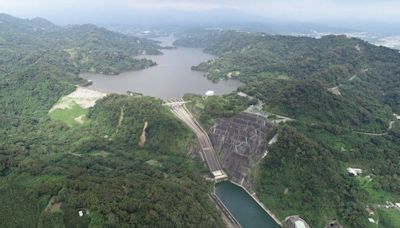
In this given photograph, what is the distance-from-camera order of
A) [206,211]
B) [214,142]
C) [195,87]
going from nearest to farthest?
1. [206,211]
2. [214,142]
3. [195,87]

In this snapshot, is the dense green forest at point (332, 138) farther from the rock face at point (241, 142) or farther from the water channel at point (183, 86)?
the water channel at point (183, 86)

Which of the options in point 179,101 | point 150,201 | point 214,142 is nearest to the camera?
point 150,201

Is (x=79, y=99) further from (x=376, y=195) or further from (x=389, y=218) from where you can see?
(x=389, y=218)

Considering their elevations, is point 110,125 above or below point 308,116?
below

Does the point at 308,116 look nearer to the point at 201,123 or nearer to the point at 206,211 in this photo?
the point at 201,123

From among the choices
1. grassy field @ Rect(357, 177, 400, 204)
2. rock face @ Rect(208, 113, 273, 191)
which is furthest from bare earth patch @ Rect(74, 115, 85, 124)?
grassy field @ Rect(357, 177, 400, 204)

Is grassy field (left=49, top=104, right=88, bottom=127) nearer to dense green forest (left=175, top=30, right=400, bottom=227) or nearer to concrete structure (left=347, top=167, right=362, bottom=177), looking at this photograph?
dense green forest (left=175, top=30, right=400, bottom=227)

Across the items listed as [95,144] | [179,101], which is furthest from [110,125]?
[179,101]
